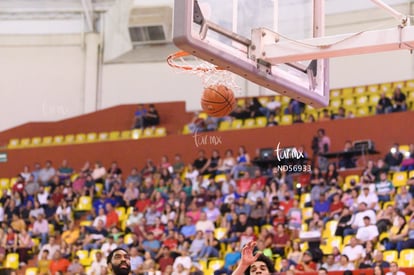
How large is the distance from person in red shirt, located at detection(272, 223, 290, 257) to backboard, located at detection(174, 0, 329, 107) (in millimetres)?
6432

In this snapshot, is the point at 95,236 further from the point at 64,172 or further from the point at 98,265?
the point at 64,172

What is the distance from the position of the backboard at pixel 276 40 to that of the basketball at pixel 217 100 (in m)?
1.14

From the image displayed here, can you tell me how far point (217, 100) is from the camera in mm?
8008

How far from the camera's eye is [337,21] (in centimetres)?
1862

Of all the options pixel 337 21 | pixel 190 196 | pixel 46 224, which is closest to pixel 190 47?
pixel 190 196

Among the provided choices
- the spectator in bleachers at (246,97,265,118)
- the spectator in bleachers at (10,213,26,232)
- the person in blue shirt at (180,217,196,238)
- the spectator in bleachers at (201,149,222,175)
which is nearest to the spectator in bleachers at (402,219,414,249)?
the person in blue shirt at (180,217,196,238)

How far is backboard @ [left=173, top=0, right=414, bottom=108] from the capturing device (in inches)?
238

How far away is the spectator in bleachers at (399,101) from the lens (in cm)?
1638

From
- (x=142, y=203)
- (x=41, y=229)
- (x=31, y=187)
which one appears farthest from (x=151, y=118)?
(x=41, y=229)

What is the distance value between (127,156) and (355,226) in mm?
7105

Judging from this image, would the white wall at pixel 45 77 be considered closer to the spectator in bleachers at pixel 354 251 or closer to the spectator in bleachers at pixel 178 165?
the spectator in bleachers at pixel 178 165

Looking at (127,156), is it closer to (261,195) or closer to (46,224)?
(46,224)

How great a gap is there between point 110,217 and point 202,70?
9.38 metres

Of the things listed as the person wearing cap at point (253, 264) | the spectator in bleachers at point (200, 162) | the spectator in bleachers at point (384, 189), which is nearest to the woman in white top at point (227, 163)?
the spectator in bleachers at point (200, 162)
